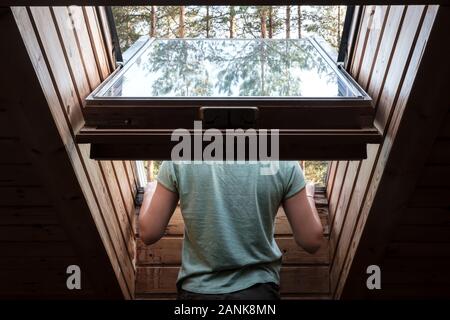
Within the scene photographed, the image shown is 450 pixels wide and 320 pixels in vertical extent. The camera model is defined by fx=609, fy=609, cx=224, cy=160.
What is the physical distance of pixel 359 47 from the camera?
72.2 inches

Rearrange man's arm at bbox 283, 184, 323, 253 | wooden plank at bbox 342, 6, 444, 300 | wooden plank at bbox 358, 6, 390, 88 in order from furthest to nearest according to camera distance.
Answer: man's arm at bbox 283, 184, 323, 253 → wooden plank at bbox 358, 6, 390, 88 → wooden plank at bbox 342, 6, 444, 300

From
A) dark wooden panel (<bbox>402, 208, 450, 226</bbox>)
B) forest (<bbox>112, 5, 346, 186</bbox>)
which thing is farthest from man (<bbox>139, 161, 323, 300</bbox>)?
forest (<bbox>112, 5, 346, 186</bbox>)

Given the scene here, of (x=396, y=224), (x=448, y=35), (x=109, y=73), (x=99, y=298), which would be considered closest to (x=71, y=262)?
(x=99, y=298)

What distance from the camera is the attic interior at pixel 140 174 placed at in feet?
4.53

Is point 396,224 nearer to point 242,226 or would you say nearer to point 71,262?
point 242,226

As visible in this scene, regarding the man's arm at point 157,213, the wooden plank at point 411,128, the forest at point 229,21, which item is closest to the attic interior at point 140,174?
the wooden plank at point 411,128

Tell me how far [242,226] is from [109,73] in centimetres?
65

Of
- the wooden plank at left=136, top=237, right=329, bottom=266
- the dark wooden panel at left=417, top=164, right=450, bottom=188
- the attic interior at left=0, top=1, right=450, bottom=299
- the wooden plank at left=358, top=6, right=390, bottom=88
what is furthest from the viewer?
the wooden plank at left=136, top=237, right=329, bottom=266

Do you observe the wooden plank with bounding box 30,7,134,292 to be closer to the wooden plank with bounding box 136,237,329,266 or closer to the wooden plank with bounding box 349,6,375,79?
the wooden plank with bounding box 136,237,329,266

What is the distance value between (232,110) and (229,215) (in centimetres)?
38

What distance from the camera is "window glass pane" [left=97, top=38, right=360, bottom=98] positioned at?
1.65 m

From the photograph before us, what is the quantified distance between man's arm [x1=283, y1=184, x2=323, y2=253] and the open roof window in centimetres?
27

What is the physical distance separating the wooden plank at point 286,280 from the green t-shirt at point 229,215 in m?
0.73

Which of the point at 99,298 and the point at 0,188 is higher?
the point at 0,188
